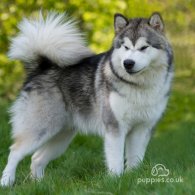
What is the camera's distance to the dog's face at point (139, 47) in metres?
4.43

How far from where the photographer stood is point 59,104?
5.06 m

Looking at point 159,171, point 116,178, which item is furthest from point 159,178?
point 116,178

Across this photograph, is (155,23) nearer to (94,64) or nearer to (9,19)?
(94,64)

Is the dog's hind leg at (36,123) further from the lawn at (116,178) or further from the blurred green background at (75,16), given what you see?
the blurred green background at (75,16)

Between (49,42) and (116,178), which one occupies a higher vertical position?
(49,42)

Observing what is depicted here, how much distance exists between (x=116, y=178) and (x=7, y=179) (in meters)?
1.34

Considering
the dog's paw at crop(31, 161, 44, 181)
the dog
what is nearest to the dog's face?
the dog

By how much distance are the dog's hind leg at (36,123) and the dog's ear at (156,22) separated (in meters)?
1.15

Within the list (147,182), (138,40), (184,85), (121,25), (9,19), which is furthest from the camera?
(184,85)

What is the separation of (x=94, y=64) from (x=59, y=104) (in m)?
0.52

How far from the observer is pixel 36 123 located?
5000 mm

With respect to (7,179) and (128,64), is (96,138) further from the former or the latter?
(128,64)

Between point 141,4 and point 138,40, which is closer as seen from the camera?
point 138,40

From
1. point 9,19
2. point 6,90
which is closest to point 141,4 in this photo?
point 9,19
